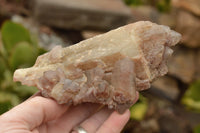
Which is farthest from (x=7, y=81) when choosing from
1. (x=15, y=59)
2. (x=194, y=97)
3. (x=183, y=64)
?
(x=183, y=64)

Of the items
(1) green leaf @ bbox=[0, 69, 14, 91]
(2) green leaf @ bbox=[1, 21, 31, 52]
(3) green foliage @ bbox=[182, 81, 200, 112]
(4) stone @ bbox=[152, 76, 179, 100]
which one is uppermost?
(2) green leaf @ bbox=[1, 21, 31, 52]

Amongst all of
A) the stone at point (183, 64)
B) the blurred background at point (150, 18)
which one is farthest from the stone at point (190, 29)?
the stone at point (183, 64)

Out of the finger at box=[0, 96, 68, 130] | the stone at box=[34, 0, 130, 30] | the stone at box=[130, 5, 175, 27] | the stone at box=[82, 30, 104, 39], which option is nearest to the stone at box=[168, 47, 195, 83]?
the stone at box=[130, 5, 175, 27]

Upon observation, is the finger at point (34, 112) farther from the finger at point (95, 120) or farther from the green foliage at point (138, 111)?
the green foliage at point (138, 111)

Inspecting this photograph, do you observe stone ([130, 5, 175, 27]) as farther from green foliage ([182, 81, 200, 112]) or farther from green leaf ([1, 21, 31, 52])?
green leaf ([1, 21, 31, 52])

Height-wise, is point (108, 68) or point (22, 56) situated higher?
point (108, 68)

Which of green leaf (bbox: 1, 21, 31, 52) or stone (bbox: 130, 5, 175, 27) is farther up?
green leaf (bbox: 1, 21, 31, 52)

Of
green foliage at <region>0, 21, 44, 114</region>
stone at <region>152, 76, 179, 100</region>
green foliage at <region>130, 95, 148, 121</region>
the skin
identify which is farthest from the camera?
stone at <region>152, 76, 179, 100</region>

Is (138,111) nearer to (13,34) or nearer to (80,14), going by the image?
(13,34)

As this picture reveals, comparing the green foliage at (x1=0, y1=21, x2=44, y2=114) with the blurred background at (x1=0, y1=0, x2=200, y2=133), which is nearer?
the green foliage at (x1=0, y1=21, x2=44, y2=114)
